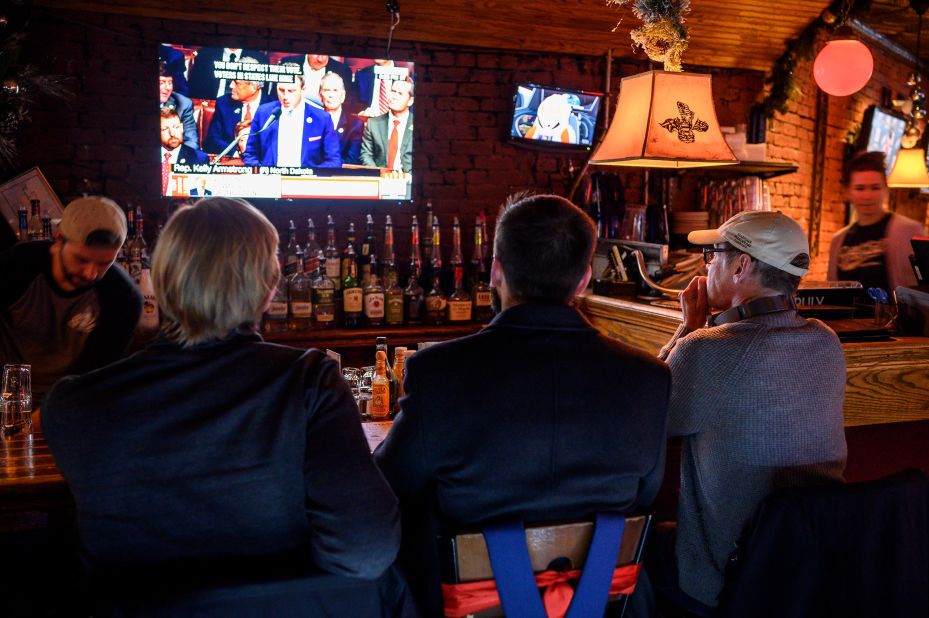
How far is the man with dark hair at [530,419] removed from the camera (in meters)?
1.41

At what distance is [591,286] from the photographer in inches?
148

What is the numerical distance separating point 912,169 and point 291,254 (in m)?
4.85

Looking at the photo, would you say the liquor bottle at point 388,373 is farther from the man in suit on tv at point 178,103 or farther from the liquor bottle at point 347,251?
the man in suit on tv at point 178,103

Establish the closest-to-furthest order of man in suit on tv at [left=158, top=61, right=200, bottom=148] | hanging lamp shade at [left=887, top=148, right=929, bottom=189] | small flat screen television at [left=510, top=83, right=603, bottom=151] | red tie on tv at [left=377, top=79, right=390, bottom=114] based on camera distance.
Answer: man in suit on tv at [left=158, top=61, right=200, bottom=148], red tie on tv at [left=377, top=79, right=390, bottom=114], small flat screen television at [left=510, top=83, right=603, bottom=151], hanging lamp shade at [left=887, top=148, right=929, bottom=189]

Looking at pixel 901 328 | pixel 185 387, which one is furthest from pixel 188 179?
pixel 901 328

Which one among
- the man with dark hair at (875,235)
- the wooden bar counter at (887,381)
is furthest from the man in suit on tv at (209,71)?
the man with dark hair at (875,235)

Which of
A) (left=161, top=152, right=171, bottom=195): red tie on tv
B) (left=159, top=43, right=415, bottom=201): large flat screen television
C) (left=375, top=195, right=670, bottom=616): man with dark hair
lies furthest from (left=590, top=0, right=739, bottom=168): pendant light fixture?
(left=161, top=152, right=171, bottom=195): red tie on tv

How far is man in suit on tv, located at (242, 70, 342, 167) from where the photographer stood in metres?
3.85

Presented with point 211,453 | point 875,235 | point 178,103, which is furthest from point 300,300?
point 875,235

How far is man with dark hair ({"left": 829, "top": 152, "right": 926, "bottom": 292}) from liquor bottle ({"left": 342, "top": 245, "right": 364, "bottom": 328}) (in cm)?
277

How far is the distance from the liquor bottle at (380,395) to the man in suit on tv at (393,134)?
6.58 feet

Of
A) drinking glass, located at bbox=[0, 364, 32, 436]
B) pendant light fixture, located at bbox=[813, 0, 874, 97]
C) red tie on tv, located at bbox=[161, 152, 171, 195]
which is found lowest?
drinking glass, located at bbox=[0, 364, 32, 436]

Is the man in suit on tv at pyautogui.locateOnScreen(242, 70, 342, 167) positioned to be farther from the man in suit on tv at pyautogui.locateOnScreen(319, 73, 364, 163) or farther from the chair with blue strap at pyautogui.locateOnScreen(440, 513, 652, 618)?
the chair with blue strap at pyautogui.locateOnScreen(440, 513, 652, 618)

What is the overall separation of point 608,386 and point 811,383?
2.03 ft
